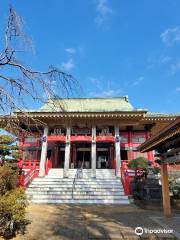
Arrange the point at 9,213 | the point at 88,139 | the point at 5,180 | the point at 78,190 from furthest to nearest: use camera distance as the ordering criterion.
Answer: the point at 88,139 → the point at 78,190 → the point at 5,180 → the point at 9,213

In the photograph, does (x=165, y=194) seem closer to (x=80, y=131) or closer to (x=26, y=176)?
(x=26, y=176)

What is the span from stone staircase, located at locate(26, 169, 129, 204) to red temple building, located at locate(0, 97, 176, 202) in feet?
1.61

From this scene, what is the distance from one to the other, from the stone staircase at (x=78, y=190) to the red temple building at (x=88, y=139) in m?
0.49

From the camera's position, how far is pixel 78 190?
1398cm

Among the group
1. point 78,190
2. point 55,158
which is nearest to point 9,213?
point 78,190

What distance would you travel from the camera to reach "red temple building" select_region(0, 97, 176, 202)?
1739 cm

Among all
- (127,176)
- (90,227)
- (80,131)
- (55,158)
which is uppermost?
(80,131)

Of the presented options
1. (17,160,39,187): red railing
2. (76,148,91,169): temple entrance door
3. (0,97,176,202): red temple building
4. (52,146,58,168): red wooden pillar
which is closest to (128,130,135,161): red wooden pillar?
(0,97,176,202): red temple building

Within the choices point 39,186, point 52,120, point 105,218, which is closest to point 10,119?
point 105,218

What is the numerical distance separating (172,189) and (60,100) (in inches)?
443

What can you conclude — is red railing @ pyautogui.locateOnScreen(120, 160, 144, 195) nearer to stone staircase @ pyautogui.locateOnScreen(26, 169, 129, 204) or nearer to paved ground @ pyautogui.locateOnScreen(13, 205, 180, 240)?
stone staircase @ pyautogui.locateOnScreen(26, 169, 129, 204)

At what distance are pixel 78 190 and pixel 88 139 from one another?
529 cm

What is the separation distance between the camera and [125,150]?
20656 millimetres

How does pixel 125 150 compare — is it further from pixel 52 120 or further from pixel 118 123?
pixel 52 120
